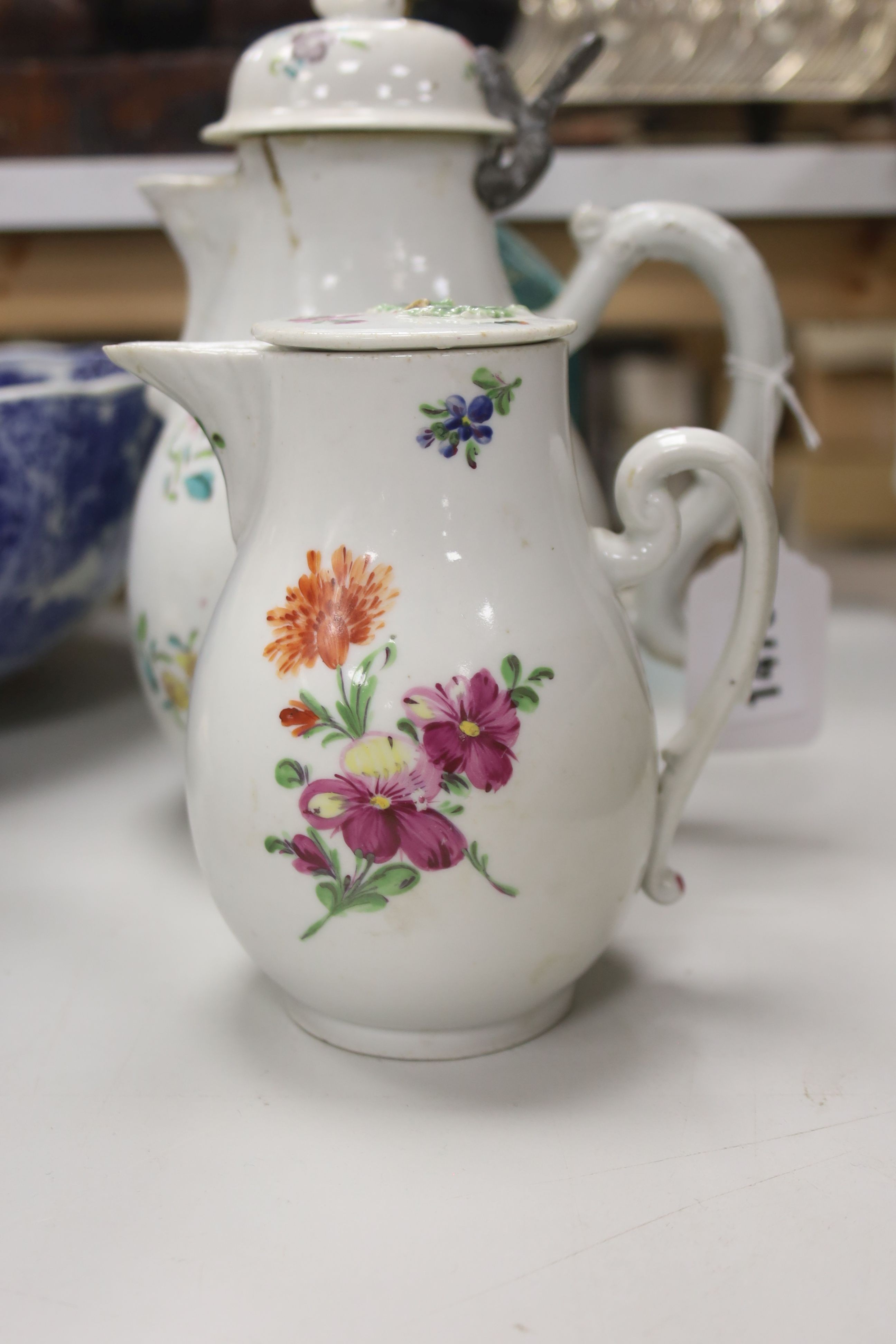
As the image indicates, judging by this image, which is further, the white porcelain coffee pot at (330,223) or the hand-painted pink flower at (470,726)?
the white porcelain coffee pot at (330,223)

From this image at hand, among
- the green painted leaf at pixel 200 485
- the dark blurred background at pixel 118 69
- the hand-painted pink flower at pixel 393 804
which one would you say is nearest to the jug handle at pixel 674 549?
the hand-painted pink flower at pixel 393 804

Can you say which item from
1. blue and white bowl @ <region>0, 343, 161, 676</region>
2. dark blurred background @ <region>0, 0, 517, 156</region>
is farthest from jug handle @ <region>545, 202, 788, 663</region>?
dark blurred background @ <region>0, 0, 517, 156</region>

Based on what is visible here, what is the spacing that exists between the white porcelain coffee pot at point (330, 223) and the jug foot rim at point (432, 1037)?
20 centimetres

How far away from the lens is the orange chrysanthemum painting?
1.40 ft

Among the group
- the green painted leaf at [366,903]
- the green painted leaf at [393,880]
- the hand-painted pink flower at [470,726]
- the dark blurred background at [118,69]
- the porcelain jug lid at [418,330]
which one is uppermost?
the dark blurred background at [118,69]

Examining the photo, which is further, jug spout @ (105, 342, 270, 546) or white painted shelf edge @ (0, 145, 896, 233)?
white painted shelf edge @ (0, 145, 896, 233)

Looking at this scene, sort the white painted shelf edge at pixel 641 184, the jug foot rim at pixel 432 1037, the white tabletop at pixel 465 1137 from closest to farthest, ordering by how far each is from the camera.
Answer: the white tabletop at pixel 465 1137 < the jug foot rim at pixel 432 1037 < the white painted shelf edge at pixel 641 184

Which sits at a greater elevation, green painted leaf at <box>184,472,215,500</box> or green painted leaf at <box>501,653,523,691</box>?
green painted leaf at <box>501,653,523,691</box>

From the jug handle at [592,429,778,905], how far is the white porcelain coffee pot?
0.35ft

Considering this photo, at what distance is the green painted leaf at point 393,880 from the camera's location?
1.39 ft

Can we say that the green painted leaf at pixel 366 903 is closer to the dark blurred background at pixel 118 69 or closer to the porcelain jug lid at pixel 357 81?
the porcelain jug lid at pixel 357 81

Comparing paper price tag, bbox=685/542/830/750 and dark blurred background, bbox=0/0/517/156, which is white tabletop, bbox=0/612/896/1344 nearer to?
paper price tag, bbox=685/542/830/750

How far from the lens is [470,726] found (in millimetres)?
421

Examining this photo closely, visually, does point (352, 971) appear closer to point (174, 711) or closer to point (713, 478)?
point (174, 711)
